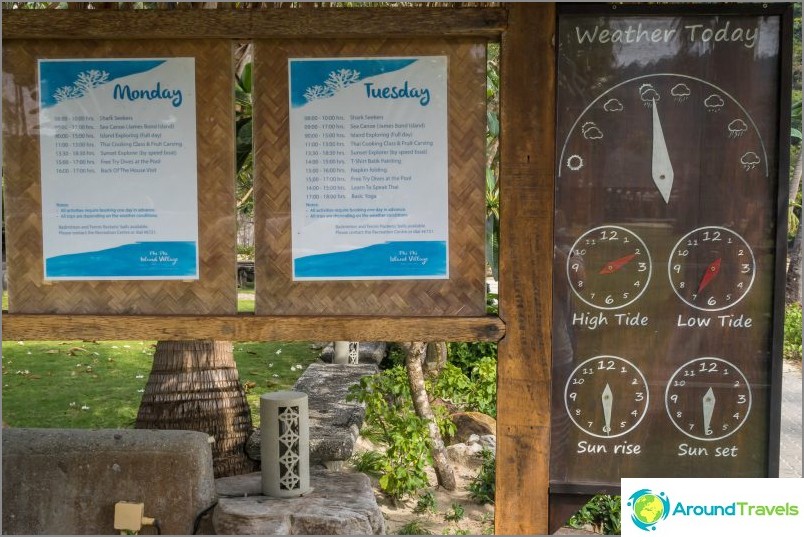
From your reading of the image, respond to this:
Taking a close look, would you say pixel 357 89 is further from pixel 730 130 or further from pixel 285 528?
pixel 285 528

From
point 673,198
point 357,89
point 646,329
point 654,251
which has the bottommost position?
point 646,329

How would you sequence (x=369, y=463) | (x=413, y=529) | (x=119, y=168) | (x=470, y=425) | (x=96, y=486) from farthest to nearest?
(x=470, y=425) → (x=369, y=463) → (x=413, y=529) → (x=96, y=486) → (x=119, y=168)

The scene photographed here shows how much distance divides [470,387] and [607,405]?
3637 mm

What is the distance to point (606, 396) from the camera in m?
2.91

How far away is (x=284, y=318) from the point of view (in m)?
2.91

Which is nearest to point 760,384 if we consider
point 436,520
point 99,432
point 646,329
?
point 646,329

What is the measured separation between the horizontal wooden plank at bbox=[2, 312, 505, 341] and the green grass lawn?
12.1 ft

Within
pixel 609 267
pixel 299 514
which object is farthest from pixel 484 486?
pixel 609 267

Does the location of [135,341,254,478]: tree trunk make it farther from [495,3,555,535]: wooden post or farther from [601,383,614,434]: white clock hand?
[601,383,614,434]: white clock hand

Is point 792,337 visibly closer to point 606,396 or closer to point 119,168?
point 606,396

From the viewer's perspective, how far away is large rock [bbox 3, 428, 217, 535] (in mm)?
3305

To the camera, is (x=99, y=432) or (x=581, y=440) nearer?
(x=581, y=440)

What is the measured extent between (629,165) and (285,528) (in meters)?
2.27

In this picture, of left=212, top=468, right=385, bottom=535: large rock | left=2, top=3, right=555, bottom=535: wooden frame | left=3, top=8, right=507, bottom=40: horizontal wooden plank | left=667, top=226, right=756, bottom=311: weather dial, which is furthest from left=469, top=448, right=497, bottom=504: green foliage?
left=3, top=8, right=507, bottom=40: horizontal wooden plank
